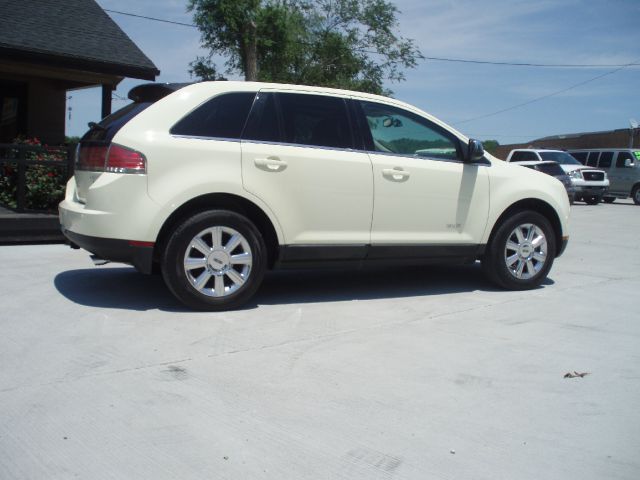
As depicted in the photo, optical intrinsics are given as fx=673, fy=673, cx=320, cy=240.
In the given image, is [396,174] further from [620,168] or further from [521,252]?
[620,168]

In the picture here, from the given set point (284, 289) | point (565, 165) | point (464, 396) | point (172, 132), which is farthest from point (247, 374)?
point (565, 165)

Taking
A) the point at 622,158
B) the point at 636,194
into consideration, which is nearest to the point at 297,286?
the point at 636,194

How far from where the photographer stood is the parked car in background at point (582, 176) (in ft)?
78.8

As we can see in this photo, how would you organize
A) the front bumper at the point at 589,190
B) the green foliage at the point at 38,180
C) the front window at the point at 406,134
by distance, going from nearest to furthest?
1. the front window at the point at 406,134
2. the green foliage at the point at 38,180
3. the front bumper at the point at 589,190

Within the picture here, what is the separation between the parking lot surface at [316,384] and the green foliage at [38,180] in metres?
3.25

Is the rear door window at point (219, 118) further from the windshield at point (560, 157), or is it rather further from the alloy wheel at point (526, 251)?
the windshield at point (560, 157)

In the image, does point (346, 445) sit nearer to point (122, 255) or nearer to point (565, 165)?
point (122, 255)

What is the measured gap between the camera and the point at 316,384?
388 centimetres

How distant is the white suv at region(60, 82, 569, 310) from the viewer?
5070mm

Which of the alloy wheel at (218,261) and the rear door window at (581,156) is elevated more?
the rear door window at (581,156)

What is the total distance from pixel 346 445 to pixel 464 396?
38.0 inches

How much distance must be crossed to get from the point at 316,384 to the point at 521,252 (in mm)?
3529

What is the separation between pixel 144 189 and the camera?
5020 mm

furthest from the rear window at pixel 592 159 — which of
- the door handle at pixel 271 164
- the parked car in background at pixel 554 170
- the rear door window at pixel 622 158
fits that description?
the door handle at pixel 271 164
